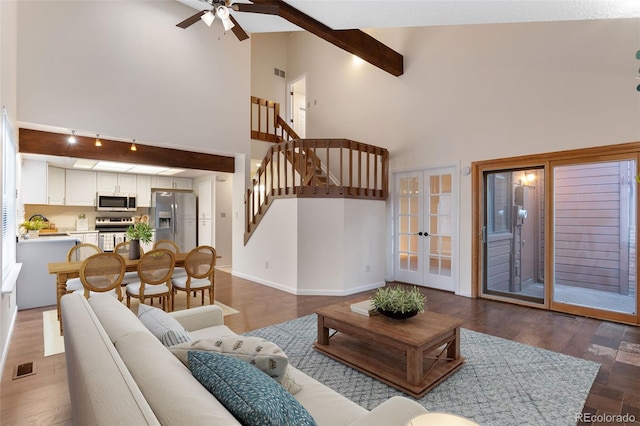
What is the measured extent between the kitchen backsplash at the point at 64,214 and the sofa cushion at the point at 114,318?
6060 mm

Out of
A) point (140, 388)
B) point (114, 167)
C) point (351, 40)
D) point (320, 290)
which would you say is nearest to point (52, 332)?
point (320, 290)

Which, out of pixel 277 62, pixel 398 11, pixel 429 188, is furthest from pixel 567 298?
pixel 277 62

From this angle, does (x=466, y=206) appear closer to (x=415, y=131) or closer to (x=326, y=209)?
(x=415, y=131)

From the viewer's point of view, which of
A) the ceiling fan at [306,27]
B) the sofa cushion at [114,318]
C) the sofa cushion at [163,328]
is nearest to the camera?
the sofa cushion at [114,318]

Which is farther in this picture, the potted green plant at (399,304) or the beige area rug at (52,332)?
the beige area rug at (52,332)

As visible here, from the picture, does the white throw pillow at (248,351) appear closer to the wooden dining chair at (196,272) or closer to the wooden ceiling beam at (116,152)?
the wooden dining chair at (196,272)

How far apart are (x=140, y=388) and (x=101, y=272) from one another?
3.07 m

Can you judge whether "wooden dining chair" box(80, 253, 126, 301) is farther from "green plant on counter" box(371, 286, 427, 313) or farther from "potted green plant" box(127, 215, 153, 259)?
"green plant on counter" box(371, 286, 427, 313)

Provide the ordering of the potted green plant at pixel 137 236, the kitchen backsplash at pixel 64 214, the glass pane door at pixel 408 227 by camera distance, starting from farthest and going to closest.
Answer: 1. the kitchen backsplash at pixel 64 214
2. the glass pane door at pixel 408 227
3. the potted green plant at pixel 137 236

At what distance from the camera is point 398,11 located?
3.79 m

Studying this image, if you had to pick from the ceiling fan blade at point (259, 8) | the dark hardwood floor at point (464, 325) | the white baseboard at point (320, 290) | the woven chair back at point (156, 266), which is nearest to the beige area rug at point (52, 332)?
the dark hardwood floor at point (464, 325)

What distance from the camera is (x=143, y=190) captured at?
293 inches

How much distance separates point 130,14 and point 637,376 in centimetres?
740

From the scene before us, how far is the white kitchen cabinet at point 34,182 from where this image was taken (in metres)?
5.65
